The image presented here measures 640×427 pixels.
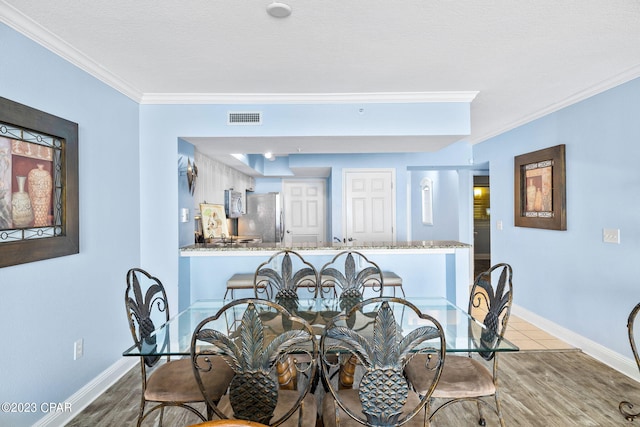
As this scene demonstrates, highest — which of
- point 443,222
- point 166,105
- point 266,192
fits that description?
point 166,105

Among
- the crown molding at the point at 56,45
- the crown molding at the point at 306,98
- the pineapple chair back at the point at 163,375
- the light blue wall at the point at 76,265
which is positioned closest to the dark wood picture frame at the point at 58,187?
the light blue wall at the point at 76,265

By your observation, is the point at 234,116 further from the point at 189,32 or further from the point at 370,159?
the point at 370,159

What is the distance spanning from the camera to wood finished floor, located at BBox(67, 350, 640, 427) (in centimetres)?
224

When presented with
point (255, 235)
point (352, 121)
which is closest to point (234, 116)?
point (352, 121)

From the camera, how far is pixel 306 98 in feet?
11.0

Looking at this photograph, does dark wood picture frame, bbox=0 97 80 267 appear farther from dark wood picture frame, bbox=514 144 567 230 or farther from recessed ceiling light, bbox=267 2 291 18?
dark wood picture frame, bbox=514 144 567 230

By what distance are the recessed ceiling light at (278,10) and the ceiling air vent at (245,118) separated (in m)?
1.45

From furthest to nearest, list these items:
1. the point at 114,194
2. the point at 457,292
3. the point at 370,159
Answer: the point at 370,159 < the point at 457,292 < the point at 114,194

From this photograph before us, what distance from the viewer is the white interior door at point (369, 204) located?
5648 mm

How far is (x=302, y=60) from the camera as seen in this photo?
2586 millimetres

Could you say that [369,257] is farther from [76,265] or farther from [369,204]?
[76,265]

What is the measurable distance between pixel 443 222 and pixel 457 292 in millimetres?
3622

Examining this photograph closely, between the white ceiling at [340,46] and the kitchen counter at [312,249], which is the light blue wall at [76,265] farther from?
the kitchen counter at [312,249]

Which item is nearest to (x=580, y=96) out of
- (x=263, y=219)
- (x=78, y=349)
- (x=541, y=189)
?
(x=541, y=189)
